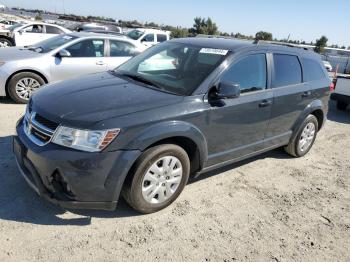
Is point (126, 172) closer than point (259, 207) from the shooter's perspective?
Yes

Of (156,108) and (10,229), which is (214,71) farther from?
(10,229)

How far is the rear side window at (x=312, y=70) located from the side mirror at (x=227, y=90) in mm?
2087

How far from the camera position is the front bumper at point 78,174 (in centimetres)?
317

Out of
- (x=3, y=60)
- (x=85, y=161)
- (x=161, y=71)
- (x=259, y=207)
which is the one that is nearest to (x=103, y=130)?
(x=85, y=161)

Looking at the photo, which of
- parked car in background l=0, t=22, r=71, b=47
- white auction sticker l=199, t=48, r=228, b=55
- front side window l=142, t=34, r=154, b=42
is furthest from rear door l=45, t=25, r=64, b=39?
white auction sticker l=199, t=48, r=228, b=55

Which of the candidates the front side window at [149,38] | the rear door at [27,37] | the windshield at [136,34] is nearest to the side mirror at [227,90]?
the rear door at [27,37]

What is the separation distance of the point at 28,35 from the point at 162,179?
1373 centimetres

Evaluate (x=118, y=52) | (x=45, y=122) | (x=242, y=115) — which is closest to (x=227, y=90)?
(x=242, y=115)

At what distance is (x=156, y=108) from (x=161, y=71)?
0.99 metres

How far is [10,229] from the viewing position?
330cm

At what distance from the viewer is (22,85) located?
7.45 meters

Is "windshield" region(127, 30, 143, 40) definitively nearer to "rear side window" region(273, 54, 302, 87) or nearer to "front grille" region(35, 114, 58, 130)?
"rear side window" region(273, 54, 302, 87)

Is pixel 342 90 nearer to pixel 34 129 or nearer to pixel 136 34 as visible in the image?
pixel 34 129

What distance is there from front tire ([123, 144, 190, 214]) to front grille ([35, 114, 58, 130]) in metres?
0.83
